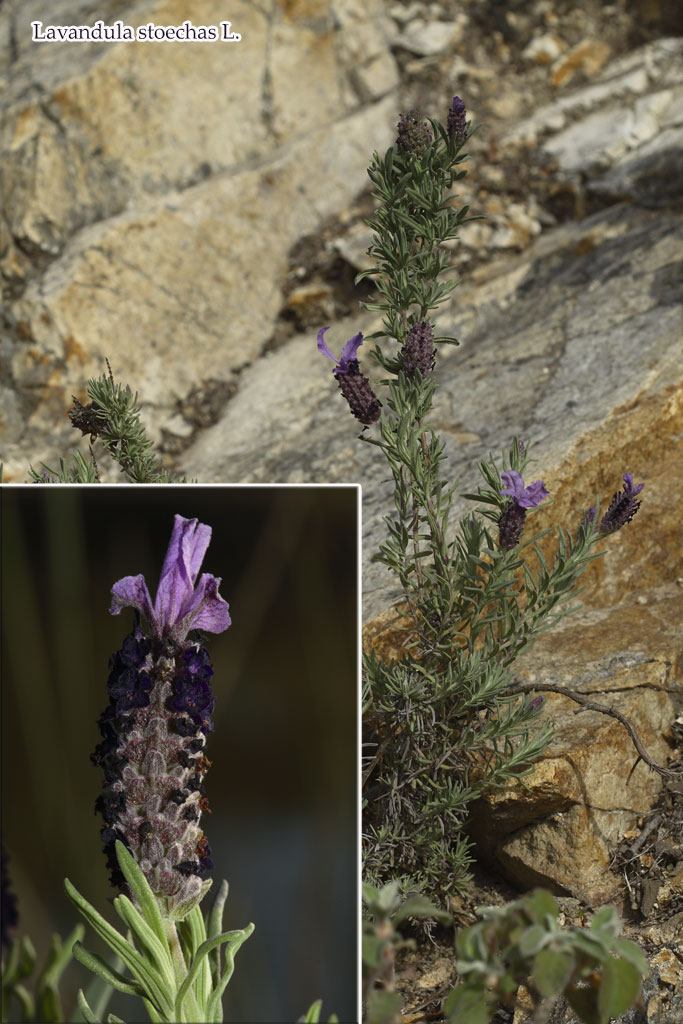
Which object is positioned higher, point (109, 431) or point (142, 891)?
point (109, 431)

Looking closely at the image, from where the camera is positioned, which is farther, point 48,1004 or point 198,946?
point 198,946

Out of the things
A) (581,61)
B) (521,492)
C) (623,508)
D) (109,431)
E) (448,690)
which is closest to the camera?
(521,492)

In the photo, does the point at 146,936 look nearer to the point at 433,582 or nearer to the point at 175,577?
the point at 175,577

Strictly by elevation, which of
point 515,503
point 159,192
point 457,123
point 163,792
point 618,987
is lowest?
point 618,987

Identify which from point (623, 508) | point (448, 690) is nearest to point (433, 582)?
point (448, 690)

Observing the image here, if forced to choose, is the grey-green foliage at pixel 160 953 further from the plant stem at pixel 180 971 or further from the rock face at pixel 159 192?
the rock face at pixel 159 192

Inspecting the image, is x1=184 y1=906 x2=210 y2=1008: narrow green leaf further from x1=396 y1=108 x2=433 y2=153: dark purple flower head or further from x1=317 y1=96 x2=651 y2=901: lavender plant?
x1=396 y1=108 x2=433 y2=153: dark purple flower head

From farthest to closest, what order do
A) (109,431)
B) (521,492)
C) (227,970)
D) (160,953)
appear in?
(109,431) → (521,492) → (227,970) → (160,953)
